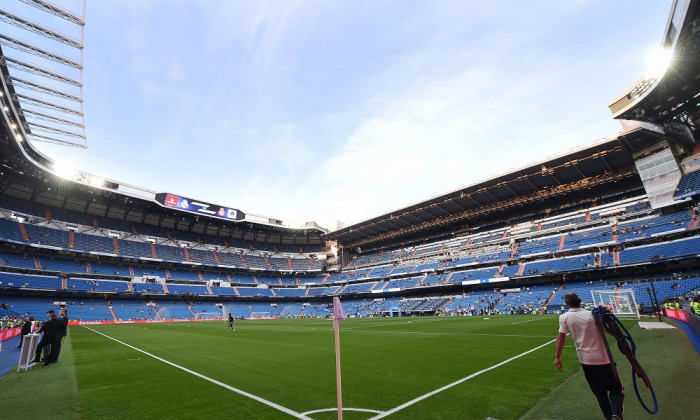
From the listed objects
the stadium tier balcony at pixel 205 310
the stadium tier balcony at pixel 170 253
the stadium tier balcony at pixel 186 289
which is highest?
the stadium tier balcony at pixel 170 253

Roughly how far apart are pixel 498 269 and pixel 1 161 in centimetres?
6649

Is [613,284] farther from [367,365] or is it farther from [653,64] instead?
[367,365]

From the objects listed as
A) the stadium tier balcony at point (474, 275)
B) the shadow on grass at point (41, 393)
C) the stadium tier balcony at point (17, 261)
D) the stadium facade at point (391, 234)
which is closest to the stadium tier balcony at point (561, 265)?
the stadium facade at point (391, 234)

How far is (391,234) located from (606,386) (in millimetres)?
66685

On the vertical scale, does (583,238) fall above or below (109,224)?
below

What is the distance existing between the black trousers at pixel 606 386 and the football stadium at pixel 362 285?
30 centimetres

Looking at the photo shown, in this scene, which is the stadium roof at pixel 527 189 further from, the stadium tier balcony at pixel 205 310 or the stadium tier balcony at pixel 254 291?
the stadium tier balcony at pixel 205 310

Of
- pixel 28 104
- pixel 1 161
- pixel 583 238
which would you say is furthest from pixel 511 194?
pixel 1 161

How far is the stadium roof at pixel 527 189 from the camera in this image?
37.9m

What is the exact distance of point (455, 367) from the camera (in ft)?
26.4

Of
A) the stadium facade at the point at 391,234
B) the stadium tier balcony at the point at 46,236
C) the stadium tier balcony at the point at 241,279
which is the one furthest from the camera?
the stadium tier balcony at the point at 241,279

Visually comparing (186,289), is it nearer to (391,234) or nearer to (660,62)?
(391,234)

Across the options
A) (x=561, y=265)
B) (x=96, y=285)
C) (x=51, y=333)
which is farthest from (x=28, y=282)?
(x=561, y=265)

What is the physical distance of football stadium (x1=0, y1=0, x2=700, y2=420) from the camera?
5.78 m
